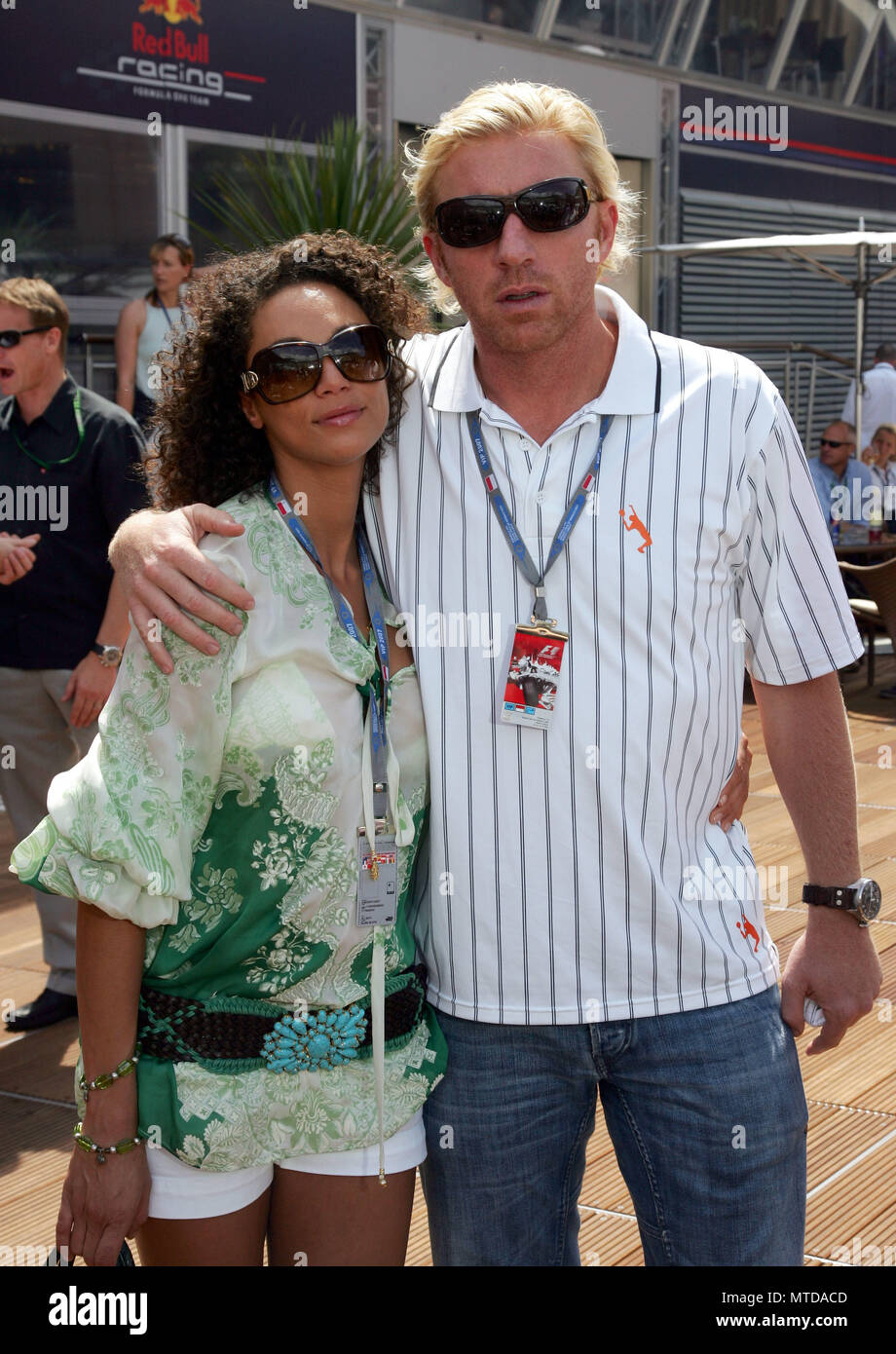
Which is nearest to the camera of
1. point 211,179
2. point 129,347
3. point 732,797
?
point 732,797

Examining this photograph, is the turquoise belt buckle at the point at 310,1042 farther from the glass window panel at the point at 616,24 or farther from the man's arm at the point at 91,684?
the glass window panel at the point at 616,24

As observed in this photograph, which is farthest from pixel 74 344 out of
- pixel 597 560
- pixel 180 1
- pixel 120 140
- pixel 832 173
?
pixel 832 173

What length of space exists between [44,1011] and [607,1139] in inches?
73.1

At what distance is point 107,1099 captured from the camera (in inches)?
75.2

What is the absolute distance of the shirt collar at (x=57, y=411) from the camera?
4816mm

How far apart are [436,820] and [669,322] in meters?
13.7

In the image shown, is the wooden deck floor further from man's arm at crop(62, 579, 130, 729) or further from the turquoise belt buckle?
the turquoise belt buckle

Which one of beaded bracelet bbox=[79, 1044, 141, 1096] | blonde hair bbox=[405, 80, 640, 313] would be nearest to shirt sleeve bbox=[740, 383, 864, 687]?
blonde hair bbox=[405, 80, 640, 313]

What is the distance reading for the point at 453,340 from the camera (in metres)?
2.32

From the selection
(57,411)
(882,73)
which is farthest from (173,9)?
(882,73)

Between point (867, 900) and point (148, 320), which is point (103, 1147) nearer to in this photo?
point (867, 900)

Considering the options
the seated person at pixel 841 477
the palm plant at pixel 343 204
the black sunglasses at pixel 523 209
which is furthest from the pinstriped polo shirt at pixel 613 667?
the seated person at pixel 841 477
